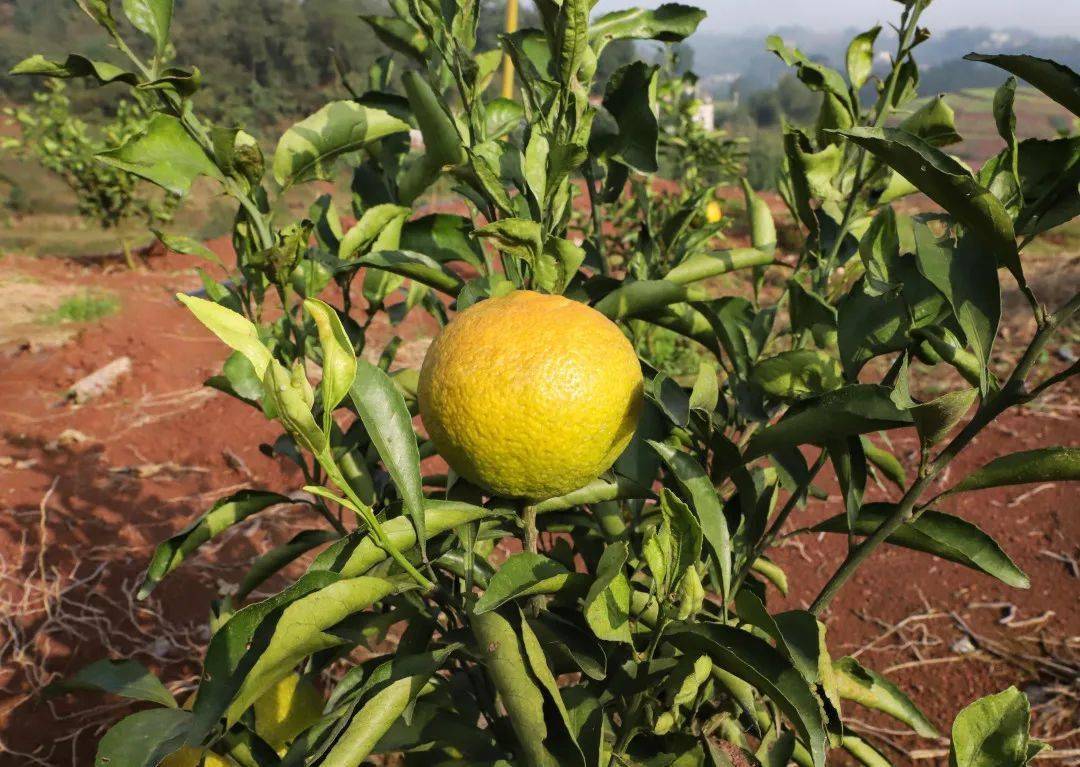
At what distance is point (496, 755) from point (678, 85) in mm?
2569

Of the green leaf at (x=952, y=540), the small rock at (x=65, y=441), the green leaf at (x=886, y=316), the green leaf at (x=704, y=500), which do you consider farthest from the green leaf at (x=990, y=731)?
the small rock at (x=65, y=441)

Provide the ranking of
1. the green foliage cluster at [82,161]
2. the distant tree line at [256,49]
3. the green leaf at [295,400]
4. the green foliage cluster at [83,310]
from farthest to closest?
the distant tree line at [256,49], the green foliage cluster at [82,161], the green foliage cluster at [83,310], the green leaf at [295,400]

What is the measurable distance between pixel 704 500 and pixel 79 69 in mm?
819

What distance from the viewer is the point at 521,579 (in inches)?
28.5

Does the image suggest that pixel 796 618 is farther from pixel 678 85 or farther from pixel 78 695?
pixel 678 85

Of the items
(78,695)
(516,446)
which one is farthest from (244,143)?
(78,695)

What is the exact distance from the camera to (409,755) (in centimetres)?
111

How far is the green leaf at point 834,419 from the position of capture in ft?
2.24

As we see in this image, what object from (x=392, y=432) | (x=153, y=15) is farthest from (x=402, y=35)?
(x=392, y=432)

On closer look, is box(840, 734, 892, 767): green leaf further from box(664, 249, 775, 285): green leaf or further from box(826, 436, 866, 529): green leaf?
box(664, 249, 775, 285): green leaf

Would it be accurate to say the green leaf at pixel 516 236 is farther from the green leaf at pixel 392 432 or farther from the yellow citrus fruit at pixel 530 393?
the green leaf at pixel 392 432

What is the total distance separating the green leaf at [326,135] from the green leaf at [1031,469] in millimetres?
782

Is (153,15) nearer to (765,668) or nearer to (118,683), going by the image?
(118,683)

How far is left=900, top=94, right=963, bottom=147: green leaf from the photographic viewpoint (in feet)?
2.94
